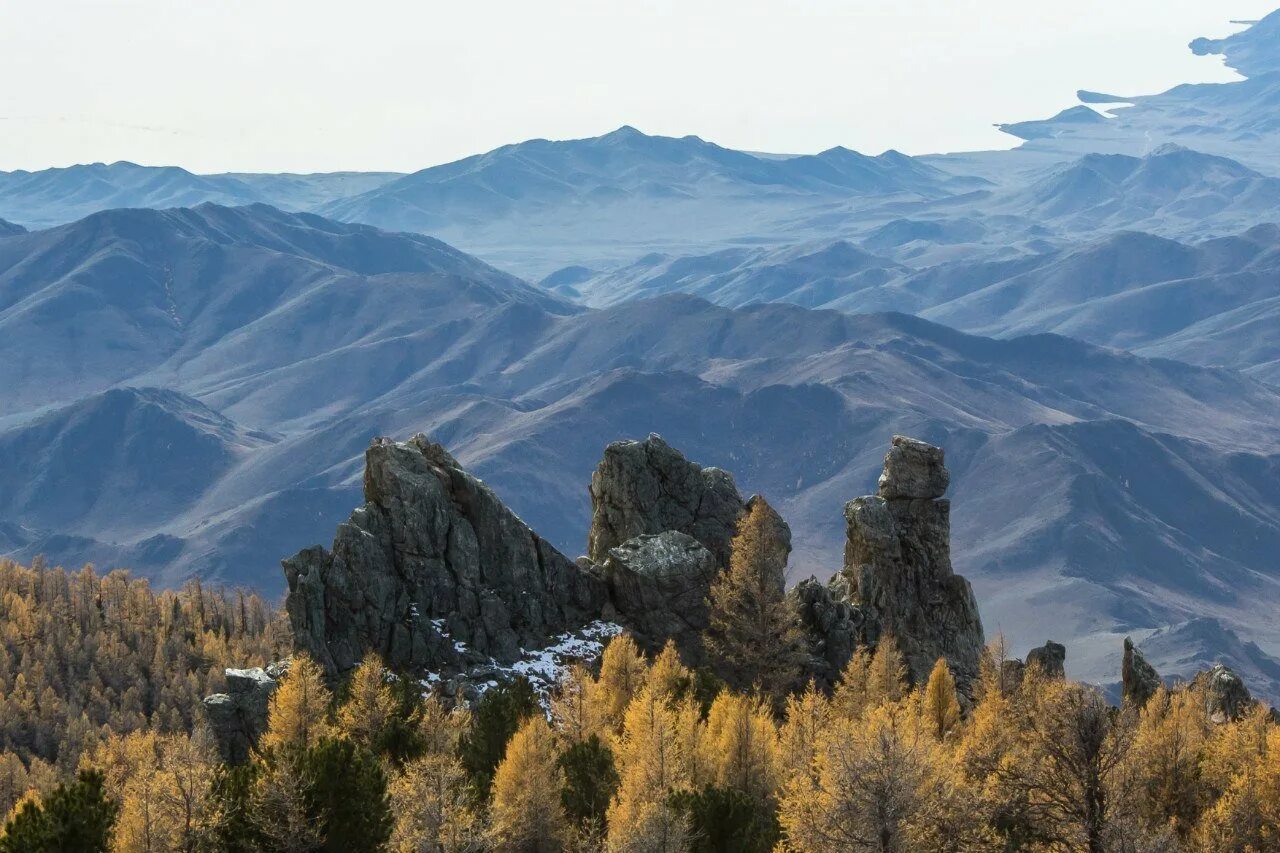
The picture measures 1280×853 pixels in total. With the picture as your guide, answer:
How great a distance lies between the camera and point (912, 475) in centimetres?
10631

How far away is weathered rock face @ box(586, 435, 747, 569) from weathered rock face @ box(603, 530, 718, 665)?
770cm

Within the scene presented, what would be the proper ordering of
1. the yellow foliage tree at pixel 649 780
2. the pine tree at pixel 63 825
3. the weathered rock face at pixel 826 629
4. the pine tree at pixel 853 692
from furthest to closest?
the weathered rock face at pixel 826 629
the pine tree at pixel 853 692
the yellow foliage tree at pixel 649 780
the pine tree at pixel 63 825

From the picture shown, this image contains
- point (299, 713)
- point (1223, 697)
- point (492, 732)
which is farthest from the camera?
point (1223, 697)

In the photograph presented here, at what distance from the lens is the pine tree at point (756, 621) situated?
3602 inches

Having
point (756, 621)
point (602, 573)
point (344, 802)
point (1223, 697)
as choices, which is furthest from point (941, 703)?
point (344, 802)

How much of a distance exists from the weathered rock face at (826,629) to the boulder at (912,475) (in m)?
11.1

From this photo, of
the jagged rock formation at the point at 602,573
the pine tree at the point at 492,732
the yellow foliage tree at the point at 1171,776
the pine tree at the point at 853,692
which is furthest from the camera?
the jagged rock formation at the point at 602,573

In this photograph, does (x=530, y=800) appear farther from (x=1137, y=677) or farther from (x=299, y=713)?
(x=1137, y=677)

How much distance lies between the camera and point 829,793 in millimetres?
54156

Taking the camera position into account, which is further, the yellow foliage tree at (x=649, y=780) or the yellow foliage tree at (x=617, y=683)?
the yellow foliage tree at (x=617, y=683)

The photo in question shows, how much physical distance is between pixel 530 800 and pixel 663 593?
3635cm

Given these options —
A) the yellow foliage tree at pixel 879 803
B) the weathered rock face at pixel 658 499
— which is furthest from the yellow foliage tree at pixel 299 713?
the weathered rock face at pixel 658 499

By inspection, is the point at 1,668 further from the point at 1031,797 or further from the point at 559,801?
the point at 1031,797

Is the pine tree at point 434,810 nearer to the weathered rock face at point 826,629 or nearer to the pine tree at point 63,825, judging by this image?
the pine tree at point 63,825
